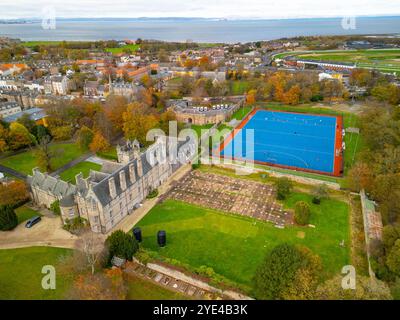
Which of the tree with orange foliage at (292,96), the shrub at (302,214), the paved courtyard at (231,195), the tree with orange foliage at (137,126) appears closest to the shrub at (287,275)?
the shrub at (302,214)

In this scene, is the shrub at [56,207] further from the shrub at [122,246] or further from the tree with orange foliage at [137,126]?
the tree with orange foliage at [137,126]

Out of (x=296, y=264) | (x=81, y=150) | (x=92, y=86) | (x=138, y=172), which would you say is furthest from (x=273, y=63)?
(x=296, y=264)

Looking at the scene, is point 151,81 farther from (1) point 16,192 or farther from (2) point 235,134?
(1) point 16,192

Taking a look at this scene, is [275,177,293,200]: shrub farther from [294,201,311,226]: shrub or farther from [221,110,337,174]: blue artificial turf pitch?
[221,110,337,174]: blue artificial turf pitch

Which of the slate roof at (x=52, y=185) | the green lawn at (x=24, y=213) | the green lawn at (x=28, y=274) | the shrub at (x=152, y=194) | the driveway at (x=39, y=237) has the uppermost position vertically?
the slate roof at (x=52, y=185)

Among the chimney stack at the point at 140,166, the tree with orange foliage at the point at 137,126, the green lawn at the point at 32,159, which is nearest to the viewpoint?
the chimney stack at the point at 140,166
